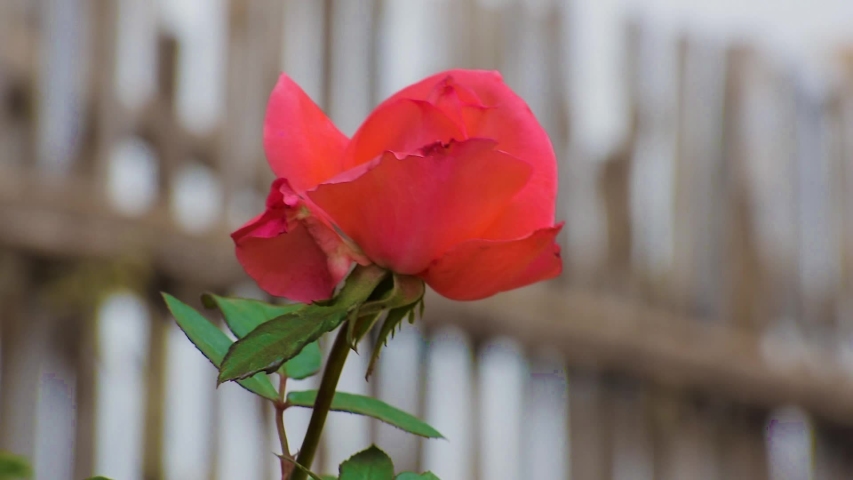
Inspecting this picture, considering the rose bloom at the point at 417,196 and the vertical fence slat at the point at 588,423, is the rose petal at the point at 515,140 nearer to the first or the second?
the rose bloom at the point at 417,196

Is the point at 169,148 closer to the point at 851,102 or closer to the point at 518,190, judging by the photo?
the point at 518,190

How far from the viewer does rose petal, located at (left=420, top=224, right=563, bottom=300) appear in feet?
0.88

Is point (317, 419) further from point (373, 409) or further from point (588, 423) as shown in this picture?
point (588, 423)

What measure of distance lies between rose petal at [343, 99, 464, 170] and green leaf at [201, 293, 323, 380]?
0.05 meters

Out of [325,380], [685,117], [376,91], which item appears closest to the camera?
[325,380]

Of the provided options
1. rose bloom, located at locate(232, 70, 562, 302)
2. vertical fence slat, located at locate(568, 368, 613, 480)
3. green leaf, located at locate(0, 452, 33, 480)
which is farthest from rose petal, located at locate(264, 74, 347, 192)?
vertical fence slat, located at locate(568, 368, 613, 480)

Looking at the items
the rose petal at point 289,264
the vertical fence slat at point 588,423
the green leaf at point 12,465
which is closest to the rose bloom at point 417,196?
the rose petal at point 289,264

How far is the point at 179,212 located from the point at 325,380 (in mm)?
1718

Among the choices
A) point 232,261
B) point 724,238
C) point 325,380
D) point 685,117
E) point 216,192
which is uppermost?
point 685,117

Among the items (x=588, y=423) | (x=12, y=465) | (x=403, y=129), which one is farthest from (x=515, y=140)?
(x=588, y=423)

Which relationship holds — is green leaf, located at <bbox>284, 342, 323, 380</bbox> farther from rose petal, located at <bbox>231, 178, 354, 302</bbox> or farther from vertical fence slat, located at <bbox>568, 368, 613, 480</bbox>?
vertical fence slat, located at <bbox>568, 368, 613, 480</bbox>

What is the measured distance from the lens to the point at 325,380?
0.84 feet

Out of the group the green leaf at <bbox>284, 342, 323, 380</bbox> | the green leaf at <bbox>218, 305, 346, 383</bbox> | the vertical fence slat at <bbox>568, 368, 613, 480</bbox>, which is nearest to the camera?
the green leaf at <bbox>218, 305, 346, 383</bbox>

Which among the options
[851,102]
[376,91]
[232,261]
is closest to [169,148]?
[232,261]
